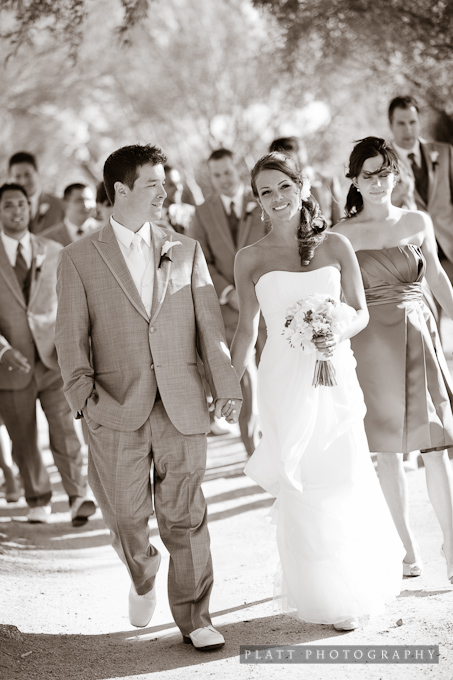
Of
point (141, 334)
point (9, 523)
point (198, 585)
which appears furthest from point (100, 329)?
point (9, 523)

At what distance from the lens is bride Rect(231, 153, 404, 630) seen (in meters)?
5.11

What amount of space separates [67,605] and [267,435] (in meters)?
1.87

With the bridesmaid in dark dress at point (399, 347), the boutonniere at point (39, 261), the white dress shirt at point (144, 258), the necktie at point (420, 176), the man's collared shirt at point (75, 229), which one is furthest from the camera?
the man's collared shirt at point (75, 229)

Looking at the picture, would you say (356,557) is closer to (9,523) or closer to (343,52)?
(9,523)

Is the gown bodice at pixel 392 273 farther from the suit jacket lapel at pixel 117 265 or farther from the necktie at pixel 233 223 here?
the necktie at pixel 233 223

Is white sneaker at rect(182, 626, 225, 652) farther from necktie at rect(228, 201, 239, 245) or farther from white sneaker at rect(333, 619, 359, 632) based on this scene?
necktie at rect(228, 201, 239, 245)

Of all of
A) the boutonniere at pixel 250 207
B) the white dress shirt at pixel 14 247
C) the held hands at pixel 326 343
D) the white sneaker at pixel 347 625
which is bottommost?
the white sneaker at pixel 347 625

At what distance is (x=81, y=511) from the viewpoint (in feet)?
27.4

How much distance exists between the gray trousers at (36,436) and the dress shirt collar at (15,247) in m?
0.93

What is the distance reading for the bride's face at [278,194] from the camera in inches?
218

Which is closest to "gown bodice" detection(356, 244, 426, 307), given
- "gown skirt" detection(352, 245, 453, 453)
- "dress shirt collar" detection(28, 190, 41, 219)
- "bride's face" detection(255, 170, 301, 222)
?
"gown skirt" detection(352, 245, 453, 453)

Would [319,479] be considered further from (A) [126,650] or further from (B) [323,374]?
(A) [126,650]

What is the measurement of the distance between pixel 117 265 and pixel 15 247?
3.65m

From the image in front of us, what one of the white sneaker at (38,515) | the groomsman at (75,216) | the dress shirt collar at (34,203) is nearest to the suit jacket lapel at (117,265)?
the white sneaker at (38,515)
